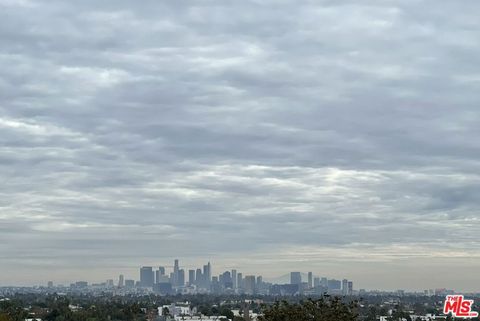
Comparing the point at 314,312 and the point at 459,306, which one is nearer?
the point at 459,306

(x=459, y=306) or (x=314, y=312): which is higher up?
(x=459, y=306)

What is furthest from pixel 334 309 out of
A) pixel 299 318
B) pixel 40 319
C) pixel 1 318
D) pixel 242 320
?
pixel 40 319

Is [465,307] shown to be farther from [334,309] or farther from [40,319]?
[40,319]

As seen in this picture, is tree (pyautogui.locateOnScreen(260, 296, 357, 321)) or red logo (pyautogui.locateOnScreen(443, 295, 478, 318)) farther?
tree (pyautogui.locateOnScreen(260, 296, 357, 321))

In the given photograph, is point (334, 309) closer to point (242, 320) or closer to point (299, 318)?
point (299, 318)

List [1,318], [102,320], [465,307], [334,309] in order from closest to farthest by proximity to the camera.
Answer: [465,307] < [334,309] < [1,318] < [102,320]

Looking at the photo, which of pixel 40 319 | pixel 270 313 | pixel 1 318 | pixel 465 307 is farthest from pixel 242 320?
pixel 465 307

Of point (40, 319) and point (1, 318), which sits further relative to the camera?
point (40, 319)

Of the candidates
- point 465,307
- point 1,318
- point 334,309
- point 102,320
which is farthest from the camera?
point 102,320

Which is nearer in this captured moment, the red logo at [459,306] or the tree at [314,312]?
the red logo at [459,306]
